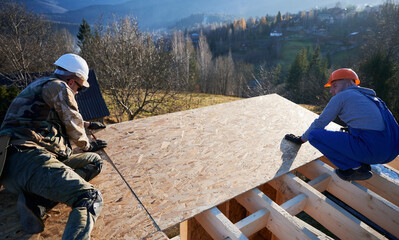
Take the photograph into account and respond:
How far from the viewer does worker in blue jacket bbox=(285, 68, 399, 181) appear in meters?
2.56

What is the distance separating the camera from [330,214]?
2.29 metres

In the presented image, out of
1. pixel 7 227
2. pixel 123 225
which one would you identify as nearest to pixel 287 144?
pixel 123 225

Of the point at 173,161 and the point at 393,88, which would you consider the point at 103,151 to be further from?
the point at 393,88

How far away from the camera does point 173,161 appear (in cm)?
296

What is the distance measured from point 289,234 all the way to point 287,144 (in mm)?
1745

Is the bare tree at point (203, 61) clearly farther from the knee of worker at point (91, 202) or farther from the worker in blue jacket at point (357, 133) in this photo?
the knee of worker at point (91, 202)

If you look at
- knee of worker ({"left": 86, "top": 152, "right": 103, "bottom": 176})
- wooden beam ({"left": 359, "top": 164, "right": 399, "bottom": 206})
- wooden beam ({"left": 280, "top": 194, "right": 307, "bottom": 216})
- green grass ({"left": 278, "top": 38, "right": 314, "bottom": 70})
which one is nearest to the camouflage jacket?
knee of worker ({"left": 86, "top": 152, "right": 103, "bottom": 176})

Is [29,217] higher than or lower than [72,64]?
lower

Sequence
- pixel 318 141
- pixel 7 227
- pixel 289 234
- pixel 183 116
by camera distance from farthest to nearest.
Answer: pixel 183 116
pixel 318 141
pixel 289 234
pixel 7 227

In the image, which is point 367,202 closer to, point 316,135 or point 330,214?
point 330,214

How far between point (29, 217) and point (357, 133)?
12.2 feet

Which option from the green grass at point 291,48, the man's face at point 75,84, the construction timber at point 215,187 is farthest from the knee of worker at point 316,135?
the green grass at point 291,48

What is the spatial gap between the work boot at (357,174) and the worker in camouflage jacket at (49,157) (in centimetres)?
297

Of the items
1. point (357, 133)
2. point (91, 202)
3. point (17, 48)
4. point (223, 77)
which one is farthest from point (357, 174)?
point (223, 77)
